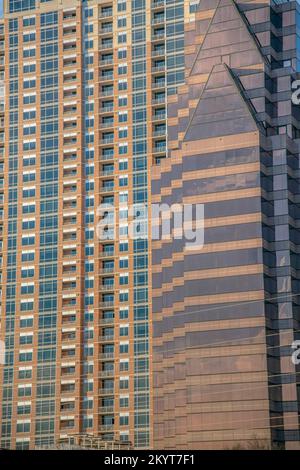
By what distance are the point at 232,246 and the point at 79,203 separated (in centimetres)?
4214

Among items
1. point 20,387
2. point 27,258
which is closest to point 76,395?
point 20,387

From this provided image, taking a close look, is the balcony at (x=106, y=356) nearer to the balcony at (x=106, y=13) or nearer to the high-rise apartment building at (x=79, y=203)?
the high-rise apartment building at (x=79, y=203)

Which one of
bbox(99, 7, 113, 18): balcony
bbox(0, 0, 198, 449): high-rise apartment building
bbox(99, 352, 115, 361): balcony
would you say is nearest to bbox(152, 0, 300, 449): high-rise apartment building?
bbox(0, 0, 198, 449): high-rise apartment building

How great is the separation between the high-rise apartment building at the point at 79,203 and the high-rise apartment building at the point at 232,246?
13165 millimetres

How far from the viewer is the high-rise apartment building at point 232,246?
428 feet

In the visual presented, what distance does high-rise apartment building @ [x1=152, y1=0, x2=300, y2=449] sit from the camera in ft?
428

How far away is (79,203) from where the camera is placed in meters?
169

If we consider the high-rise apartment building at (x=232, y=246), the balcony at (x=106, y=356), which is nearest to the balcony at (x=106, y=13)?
the high-rise apartment building at (x=232, y=246)

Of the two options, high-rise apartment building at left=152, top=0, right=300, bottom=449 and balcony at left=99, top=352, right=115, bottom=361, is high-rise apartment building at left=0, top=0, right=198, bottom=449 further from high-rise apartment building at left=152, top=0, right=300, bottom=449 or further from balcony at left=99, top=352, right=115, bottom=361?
high-rise apartment building at left=152, top=0, right=300, bottom=449

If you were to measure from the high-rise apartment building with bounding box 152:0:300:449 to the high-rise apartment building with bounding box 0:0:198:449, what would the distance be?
518 inches

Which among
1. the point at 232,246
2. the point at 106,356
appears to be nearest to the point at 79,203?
the point at 106,356

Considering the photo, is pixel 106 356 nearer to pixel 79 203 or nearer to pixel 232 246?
pixel 79 203

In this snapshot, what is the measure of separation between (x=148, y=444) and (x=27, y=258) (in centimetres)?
4094

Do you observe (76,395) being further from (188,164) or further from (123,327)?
(188,164)
